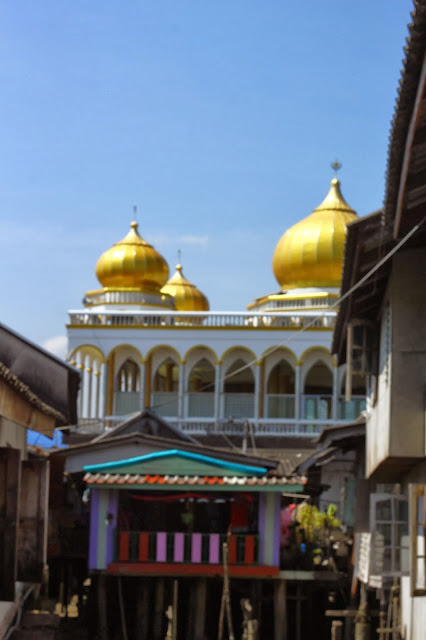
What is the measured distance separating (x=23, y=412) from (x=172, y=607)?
7963 mm

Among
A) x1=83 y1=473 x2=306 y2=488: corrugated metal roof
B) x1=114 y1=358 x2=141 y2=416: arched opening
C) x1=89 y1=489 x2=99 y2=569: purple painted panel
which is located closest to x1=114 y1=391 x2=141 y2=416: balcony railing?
x1=114 y1=358 x2=141 y2=416: arched opening

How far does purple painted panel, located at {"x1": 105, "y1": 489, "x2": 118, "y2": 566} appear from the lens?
72.8 feet

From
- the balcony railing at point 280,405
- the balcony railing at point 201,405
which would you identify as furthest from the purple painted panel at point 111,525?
the balcony railing at point 280,405

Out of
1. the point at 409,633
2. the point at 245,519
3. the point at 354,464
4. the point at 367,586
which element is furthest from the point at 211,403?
the point at 409,633

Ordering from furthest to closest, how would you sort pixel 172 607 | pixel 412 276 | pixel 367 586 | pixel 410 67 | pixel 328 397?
pixel 328 397 < pixel 172 607 < pixel 367 586 < pixel 412 276 < pixel 410 67

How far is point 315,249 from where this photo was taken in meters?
47.6

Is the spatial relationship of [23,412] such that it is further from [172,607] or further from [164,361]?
[164,361]

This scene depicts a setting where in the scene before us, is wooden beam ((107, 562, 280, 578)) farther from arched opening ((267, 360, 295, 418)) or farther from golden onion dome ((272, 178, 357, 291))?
golden onion dome ((272, 178, 357, 291))

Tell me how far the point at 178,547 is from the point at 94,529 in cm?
141

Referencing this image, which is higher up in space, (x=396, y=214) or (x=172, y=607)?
(x=396, y=214)

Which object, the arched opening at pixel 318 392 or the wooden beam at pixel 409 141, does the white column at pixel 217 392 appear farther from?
the wooden beam at pixel 409 141

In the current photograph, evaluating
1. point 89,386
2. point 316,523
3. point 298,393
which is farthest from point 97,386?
point 316,523

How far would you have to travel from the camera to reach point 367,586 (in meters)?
20.2

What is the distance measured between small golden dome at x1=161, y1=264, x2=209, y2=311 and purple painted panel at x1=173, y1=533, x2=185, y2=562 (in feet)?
119
